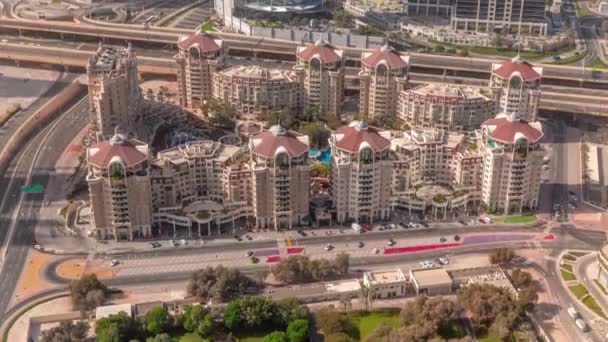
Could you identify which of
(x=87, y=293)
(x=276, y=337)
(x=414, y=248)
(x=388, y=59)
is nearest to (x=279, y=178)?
(x=414, y=248)

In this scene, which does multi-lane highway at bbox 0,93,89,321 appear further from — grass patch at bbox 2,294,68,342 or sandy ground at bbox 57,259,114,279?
sandy ground at bbox 57,259,114,279

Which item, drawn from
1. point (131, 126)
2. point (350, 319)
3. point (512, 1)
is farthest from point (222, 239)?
point (512, 1)

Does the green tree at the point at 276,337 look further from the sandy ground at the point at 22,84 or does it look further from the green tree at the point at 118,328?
the sandy ground at the point at 22,84

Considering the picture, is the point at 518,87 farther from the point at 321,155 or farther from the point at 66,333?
the point at 66,333

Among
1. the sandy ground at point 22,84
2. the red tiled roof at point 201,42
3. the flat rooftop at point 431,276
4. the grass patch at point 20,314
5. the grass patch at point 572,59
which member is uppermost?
the red tiled roof at point 201,42

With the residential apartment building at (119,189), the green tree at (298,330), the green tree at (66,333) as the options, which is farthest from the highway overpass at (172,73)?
the green tree at (66,333)

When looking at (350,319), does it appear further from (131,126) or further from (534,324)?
(131,126)
